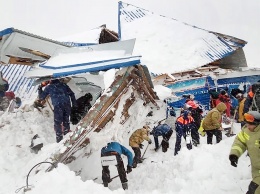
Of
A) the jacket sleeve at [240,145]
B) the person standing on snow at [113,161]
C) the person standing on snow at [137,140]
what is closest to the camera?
the jacket sleeve at [240,145]

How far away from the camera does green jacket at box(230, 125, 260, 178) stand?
3.97 metres

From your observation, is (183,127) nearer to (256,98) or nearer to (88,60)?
(256,98)

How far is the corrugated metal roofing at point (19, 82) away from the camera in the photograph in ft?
34.8

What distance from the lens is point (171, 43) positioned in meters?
13.9

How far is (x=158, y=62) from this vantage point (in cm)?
1248

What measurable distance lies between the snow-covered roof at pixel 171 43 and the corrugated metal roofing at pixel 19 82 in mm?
4136

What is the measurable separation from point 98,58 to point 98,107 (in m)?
1.00

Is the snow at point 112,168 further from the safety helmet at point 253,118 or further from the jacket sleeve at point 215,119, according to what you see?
the safety helmet at point 253,118

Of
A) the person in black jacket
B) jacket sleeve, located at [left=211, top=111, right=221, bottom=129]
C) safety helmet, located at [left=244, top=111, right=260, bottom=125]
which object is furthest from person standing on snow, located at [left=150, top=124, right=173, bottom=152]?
safety helmet, located at [left=244, top=111, right=260, bottom=125]

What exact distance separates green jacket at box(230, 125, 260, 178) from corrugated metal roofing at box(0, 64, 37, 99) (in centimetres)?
733

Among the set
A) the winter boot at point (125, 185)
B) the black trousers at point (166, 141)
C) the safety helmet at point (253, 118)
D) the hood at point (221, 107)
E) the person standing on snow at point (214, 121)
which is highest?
the safety helmet at point (253, 118)

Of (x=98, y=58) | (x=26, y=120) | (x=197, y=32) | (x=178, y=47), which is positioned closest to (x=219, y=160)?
(x=98, y=58)

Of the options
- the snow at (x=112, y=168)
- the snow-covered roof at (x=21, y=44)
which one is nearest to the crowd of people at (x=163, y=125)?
the snow at (x=112, y=168)

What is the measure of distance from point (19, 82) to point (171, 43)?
6.31m
